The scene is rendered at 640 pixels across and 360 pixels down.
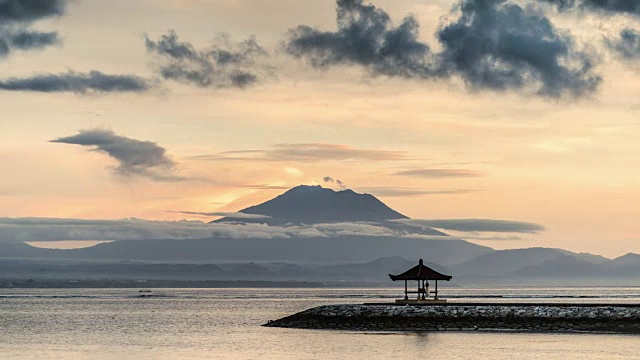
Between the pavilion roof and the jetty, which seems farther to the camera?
the pavilion roof

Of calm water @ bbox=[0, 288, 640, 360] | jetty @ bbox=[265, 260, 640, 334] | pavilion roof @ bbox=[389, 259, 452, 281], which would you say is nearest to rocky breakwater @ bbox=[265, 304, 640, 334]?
jetty @ bbox=[265, 260, 640, 334]

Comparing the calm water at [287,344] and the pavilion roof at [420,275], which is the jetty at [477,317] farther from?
the calm water at [287,344]

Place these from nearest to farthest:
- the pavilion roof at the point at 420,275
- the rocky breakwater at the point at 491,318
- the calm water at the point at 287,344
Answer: the calm water at the point at 287,344, the rocky breakwater at the point at 491,318, the pavilion roof at the point at 420,275

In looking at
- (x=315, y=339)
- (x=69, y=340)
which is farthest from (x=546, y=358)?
(x=69, y=340)


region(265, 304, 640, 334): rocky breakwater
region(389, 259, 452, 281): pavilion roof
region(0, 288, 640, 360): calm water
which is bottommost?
region(0, 288, 640, 360): calm water

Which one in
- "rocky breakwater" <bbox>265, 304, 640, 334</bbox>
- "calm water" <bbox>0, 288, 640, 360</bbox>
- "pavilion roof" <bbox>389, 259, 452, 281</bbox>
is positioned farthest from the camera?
"pavilion roof" <bbox>389, 259, 452, 281</bbox>

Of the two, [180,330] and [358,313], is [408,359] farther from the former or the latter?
[180,330]

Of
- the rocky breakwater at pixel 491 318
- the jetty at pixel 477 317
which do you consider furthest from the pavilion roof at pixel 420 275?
the rocky breakwater at pixel 491 318

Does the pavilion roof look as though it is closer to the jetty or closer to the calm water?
the jetty

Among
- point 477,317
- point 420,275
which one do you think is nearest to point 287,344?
point 477,317

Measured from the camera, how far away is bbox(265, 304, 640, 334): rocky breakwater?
2965 inches

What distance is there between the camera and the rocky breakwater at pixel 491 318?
2965 inches

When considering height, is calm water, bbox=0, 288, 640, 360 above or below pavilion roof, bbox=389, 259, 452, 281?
below

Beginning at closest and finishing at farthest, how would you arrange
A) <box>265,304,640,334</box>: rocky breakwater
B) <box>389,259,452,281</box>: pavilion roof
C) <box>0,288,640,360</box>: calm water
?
<box>0,288,640,360</box>: calm water → <box>265,304,640,334</box>: rocky breakwater → <box>389,259,452,281</box>: pavilion roof
